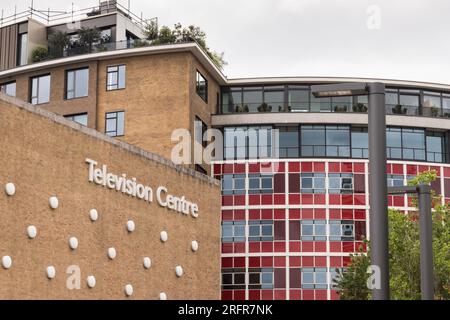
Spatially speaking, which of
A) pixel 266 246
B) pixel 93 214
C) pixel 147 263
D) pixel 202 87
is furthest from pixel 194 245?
pixel 266 246

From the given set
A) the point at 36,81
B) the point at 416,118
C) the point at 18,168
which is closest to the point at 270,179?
the point at 416,118

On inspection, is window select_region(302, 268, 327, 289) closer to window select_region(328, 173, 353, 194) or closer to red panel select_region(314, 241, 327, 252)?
red panel select_region(314, 241, 327, 252)

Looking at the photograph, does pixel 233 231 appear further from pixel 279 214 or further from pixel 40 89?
pixel 40 89

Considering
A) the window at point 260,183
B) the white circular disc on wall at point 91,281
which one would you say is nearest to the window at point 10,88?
the window at point 260,183

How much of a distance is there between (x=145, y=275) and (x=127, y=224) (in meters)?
2.63

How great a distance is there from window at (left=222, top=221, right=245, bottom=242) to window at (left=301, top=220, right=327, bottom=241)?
459 cm

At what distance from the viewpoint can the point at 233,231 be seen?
67.9m

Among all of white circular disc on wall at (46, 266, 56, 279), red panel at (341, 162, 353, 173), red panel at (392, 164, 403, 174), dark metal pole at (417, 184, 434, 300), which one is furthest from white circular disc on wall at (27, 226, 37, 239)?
red panel at (392, 164, 403, 174)

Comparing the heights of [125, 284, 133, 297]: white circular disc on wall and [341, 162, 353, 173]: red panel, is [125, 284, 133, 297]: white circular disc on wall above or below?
below

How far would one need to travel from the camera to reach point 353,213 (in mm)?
67312

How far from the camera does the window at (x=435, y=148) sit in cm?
6950

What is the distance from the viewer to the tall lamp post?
11.8 metres

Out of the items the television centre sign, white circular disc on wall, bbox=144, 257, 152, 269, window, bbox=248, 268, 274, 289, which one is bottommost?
white circular disc on wall, bbox=144, 257, 152, 269

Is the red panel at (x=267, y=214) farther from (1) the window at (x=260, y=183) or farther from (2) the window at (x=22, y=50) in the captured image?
(2) the window at (x=22, y=50)
